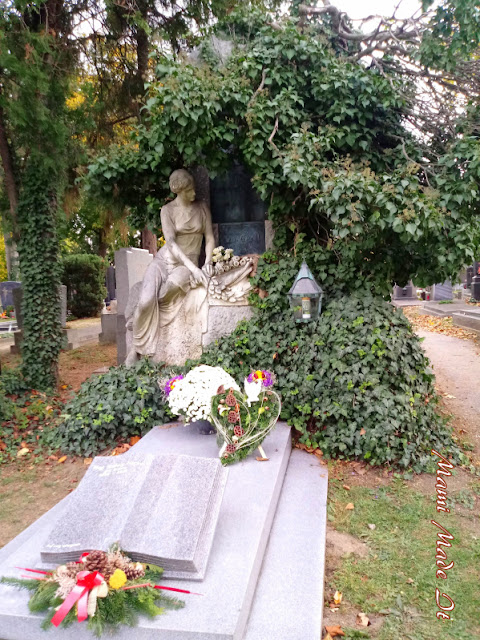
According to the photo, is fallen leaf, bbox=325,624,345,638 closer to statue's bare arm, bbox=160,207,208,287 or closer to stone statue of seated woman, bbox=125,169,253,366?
stone statue of seated woman, bbox=125,169,253,366

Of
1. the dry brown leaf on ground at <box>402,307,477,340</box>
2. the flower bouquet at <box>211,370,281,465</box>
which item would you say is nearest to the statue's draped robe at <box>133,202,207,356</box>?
the flower bouquet at <box>211,370,281,465</box>

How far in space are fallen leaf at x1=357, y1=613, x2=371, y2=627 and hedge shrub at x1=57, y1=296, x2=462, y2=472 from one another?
162 centimetres

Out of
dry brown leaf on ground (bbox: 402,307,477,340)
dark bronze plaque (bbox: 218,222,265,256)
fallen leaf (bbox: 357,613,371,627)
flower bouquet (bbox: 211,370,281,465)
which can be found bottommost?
fallen leaf (bbox: 357,613,371,627)

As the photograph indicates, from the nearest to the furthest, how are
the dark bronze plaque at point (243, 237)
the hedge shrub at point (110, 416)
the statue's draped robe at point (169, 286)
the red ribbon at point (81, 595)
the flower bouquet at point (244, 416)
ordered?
the red ribbon at point (81, 595) → the flower bouquet at point (244, 416) → the hedge shrub at point (110, 416) → the statue's draped robe at point (169, 286) → the dark bronze plaque at point (243, 237)

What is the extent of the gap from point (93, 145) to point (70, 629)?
28.0 ft

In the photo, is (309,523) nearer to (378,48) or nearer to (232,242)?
(232,242)

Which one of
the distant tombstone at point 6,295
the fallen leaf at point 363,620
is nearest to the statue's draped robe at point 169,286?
the fallen leaf at point 363,620

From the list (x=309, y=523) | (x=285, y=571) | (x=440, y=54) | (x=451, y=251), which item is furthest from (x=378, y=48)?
(x=285, y=571)

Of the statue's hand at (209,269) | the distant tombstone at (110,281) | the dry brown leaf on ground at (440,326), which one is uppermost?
the statue's hand at (209,269)

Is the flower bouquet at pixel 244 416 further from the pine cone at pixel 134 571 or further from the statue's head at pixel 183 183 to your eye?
the statue's head at pixel 183 183

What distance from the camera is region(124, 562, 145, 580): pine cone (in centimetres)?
222

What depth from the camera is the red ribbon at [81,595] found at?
198 centimetres

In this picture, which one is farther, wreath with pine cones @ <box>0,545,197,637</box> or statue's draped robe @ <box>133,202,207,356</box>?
statue's draped robe @ <box>133,202,207,356</box>

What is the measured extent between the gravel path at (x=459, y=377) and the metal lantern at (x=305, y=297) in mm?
2093
